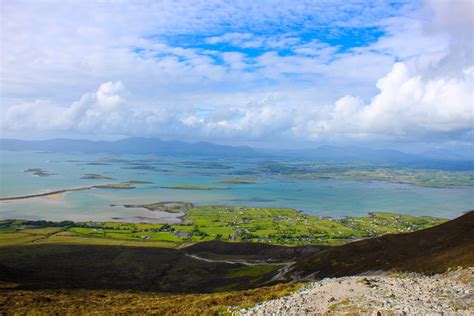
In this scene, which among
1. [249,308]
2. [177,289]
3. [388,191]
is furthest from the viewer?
[388,191]

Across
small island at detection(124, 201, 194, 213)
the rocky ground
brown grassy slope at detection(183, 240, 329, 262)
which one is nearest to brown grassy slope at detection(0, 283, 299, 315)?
the rocky ground

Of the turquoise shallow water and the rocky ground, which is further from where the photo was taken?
the turquoise shallow water

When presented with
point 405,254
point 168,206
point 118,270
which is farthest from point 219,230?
point 405,254

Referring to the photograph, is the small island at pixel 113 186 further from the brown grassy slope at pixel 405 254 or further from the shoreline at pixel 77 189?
the brown grassy slope at pixel 405 254

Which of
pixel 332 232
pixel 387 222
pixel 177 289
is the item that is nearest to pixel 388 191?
pixel 387 222

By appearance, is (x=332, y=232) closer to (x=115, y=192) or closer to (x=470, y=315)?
(x=470, y=315)

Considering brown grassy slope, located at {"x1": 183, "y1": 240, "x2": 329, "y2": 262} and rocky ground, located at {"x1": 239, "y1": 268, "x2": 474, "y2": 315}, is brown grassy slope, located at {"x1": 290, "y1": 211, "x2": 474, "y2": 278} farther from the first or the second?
brown grassy slope, located at {"x1": 183, "y1": 240, "x2": 329, "y2": 262}

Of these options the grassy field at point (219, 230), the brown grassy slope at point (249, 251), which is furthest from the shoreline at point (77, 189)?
the brown grassy slope at point (249, 251)
